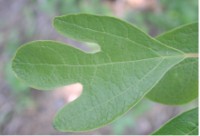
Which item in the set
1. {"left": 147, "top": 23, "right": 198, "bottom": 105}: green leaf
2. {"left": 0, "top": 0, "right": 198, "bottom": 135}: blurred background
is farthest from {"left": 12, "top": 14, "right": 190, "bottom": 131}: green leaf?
{"left": 0, "top": 0, "right": 198, "bottom": 135}: blurred background

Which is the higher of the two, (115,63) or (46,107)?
(115,63)

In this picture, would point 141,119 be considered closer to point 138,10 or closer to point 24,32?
point 138,10

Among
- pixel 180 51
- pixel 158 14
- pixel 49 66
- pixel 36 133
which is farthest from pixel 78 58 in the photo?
pixel 158 14

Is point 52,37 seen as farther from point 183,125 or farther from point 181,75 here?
point 183,125

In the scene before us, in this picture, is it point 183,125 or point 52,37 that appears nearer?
point 183,125

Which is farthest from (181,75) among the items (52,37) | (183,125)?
(52,37)

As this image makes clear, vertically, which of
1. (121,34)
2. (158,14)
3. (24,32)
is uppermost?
(121,34)

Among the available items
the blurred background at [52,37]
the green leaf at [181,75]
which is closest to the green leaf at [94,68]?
the green leaf at [181,75]
